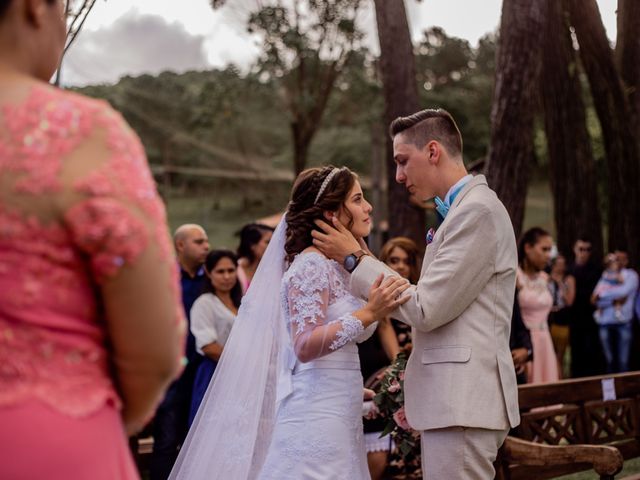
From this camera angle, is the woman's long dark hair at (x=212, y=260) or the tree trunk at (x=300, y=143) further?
the tree trunk at (x=300, y=143)

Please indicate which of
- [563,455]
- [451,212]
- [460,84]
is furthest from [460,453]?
[460,84]

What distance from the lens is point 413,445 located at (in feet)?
13.9

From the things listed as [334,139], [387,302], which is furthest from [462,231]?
[334,139]

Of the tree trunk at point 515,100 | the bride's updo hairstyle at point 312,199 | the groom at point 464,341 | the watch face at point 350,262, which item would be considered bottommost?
the groom at point 464,341

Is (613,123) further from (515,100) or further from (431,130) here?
(431,130)

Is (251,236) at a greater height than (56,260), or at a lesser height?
greater

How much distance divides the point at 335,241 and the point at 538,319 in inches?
224

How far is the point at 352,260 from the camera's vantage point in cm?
358

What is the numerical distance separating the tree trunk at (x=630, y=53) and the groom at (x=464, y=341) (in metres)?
10.7

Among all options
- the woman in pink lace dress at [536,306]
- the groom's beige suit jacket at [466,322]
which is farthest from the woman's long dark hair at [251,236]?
the groom's beige suit jacket at [466,322]

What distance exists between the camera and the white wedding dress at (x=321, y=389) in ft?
11.9

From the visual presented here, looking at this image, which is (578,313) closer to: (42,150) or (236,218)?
(42,150)

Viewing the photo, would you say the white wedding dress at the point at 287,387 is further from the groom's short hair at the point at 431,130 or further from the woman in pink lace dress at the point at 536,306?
the woman in pink lace dress at the point at 536,306

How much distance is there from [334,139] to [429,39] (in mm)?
4945
